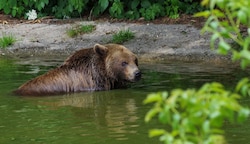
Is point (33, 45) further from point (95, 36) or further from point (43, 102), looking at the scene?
point (43, 102)

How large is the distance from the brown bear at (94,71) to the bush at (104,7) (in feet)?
19.1

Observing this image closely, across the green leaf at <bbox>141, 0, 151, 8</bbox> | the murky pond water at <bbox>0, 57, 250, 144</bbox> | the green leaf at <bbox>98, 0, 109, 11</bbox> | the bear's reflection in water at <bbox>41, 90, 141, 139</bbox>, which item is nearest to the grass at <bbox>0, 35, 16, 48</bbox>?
the murky pond water at <bbox>0, 57, 250, 144</bbox>

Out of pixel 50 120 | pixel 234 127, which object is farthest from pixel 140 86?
pixel 234 127

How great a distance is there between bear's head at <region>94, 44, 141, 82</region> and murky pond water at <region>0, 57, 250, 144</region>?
0.25 meters

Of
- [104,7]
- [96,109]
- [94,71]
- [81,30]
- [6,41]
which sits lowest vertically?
[96,109]

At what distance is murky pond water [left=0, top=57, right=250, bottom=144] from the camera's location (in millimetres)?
7406

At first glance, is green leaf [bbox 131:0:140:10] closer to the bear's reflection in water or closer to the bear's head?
the bear's head

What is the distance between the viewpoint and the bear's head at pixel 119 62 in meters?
10.6

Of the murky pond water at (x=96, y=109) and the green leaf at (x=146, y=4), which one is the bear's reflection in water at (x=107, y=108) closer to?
the murky pond water at (x=96, y=109)


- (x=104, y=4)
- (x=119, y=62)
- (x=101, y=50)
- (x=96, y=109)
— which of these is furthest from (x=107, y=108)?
(x=104, y=4)

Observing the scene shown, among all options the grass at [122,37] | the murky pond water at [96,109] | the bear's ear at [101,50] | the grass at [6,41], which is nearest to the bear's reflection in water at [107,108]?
the murky pond water at [96,109]

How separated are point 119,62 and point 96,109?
5.76 ft

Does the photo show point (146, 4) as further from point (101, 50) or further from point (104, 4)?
point (101, 50)

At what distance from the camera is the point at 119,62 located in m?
10.8
